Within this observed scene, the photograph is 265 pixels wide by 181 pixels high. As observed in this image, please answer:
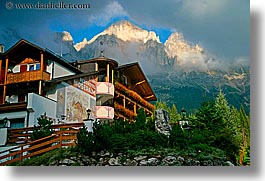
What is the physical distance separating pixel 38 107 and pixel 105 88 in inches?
40.6

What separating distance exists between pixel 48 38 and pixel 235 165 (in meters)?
3.22

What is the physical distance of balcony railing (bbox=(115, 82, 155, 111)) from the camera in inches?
285

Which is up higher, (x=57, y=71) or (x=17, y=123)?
(x=57, y=71)

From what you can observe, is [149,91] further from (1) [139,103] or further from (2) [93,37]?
(2) [93,37]

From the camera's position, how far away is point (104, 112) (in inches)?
283

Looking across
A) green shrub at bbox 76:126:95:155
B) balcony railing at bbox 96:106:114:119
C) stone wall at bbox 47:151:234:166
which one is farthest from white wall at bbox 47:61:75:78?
stone wall at bbox 47:151:234:166

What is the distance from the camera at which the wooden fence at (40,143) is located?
A: 6793 mm

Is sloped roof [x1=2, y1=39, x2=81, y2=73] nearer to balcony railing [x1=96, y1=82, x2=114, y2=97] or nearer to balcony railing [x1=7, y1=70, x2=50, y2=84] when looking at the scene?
balcony railing [x1=7, y1=70, x2=50, y2=84]

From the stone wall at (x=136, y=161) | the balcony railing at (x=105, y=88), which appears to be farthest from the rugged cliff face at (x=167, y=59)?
the stone wall at (x=136, y=161)

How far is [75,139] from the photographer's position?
6.84 m

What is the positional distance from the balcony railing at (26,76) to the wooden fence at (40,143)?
74 centimetres

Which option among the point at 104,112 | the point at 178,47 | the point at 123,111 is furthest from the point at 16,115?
the point at 178,47

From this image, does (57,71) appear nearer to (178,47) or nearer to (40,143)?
(40,143)

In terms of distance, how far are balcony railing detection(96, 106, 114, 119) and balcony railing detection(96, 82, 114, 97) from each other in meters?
0.23
